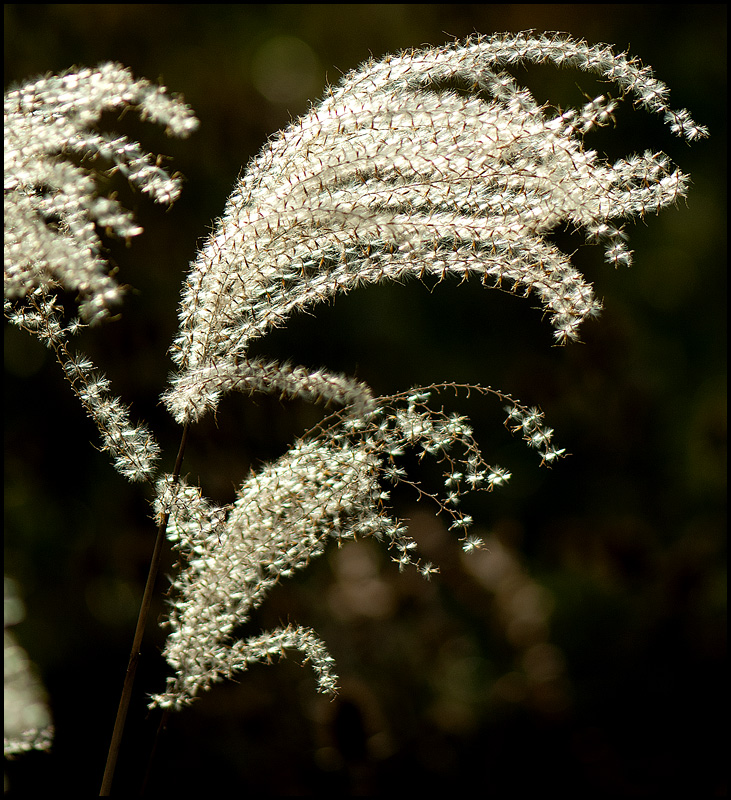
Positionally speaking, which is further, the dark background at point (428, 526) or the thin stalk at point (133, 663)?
the dark background at point (428, 526)

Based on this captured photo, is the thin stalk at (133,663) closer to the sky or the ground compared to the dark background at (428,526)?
closer to the ground

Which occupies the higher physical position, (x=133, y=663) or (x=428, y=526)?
(x=428, y=526)

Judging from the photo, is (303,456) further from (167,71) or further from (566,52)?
(167,71)

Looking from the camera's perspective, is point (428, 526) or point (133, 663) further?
point (428, 526)

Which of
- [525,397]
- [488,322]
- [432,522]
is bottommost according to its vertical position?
[432,522]

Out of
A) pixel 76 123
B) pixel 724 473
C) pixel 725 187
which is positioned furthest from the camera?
pixel 725 187

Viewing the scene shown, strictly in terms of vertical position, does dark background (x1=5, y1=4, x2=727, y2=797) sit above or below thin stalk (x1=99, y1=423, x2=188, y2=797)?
above

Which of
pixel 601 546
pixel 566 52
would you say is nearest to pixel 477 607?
pixel 601 546

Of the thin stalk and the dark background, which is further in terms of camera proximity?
the dark background
